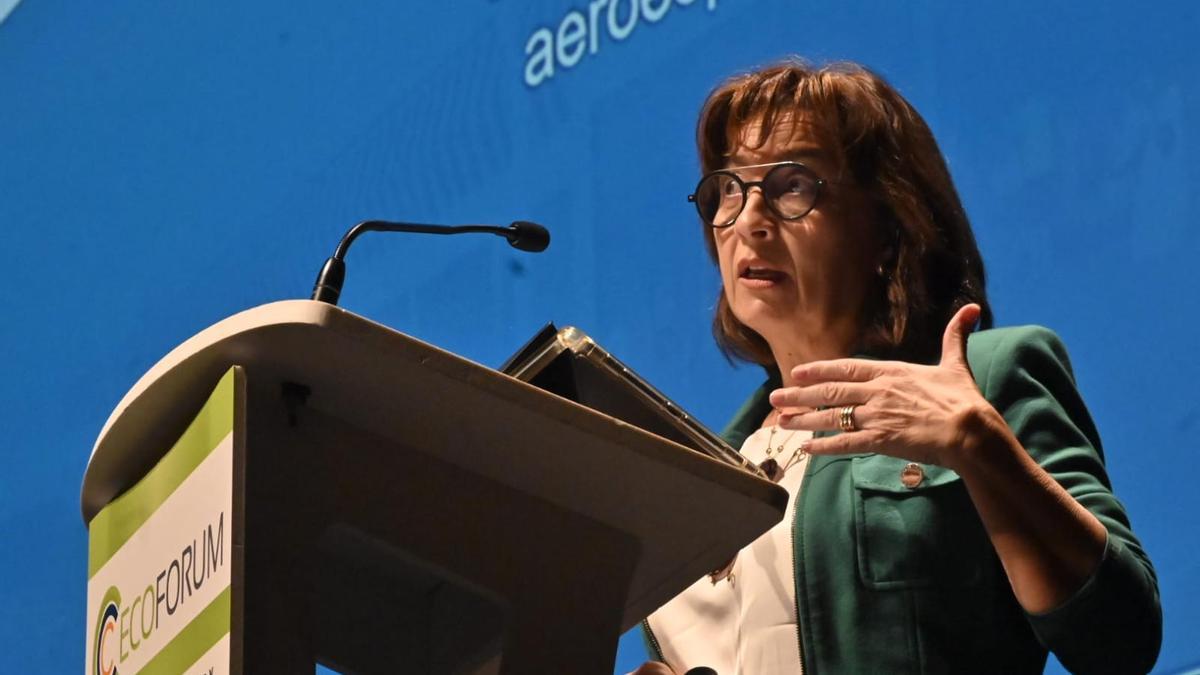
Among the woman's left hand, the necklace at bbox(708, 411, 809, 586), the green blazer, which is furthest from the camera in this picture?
the necklace at bbox(708, 411, 809, 586)

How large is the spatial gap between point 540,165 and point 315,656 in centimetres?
157

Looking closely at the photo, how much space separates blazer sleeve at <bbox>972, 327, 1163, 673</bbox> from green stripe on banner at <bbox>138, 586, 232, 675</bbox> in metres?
0.71

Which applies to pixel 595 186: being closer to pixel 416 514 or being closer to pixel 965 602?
pixel 965 602

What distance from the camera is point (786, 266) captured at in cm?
193

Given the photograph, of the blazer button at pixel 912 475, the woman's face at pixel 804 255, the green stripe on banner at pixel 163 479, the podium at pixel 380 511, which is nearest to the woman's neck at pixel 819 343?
the woman's face at pixel 804 255

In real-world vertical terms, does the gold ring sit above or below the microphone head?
below

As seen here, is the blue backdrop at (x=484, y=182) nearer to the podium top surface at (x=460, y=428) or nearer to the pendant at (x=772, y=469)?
the pendant at (x=772, y=469)

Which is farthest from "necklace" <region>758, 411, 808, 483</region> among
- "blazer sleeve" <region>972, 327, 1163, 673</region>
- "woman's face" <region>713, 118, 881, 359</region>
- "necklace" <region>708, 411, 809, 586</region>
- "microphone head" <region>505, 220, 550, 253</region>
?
"microphone head" <region>505, 220, 550, 253</region>

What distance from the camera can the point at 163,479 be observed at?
128 cm

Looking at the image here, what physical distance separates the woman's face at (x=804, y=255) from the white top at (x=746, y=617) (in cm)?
17

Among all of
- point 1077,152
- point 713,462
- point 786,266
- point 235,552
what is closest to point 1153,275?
point 1077,152

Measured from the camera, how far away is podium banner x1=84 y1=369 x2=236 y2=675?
1148mm

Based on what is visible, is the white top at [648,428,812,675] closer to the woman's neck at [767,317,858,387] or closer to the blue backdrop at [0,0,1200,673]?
the woman's neck at [767,317,858,387]

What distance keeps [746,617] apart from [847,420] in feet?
1.16
